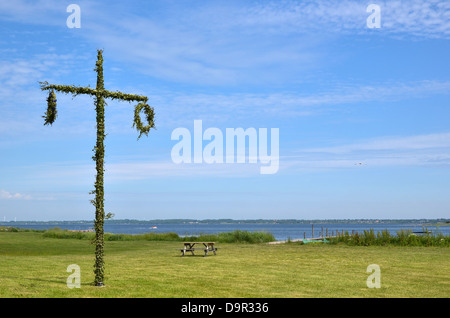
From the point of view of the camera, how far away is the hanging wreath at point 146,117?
1428 cm

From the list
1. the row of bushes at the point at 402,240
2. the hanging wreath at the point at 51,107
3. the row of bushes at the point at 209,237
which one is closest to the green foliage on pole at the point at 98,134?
the hanging wreath at the point at 51,107

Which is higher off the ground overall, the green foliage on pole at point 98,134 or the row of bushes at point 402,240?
the green foliage on pole at point 98,134

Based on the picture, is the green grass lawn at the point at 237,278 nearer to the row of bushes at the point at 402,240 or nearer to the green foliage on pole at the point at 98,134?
the green foliage on pole at the point at 98,134

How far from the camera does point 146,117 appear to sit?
47.7ft

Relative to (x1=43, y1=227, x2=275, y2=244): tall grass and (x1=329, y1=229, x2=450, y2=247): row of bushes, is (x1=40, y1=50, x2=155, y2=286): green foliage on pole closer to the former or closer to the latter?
(x1=329, y1=229, x2=450, y2=247): row of bushes

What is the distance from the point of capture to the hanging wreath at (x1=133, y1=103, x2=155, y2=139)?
46.9 feet

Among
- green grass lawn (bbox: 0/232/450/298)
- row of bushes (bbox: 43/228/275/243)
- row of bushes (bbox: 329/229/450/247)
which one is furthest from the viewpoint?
row of bushes (bbox: 43/228/275/243)

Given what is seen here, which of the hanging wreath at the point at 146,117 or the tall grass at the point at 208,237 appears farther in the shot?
the tall grass at the point at 208,237

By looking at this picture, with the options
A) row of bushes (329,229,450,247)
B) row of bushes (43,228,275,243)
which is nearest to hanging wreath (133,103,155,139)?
row of bushes (329,229,450,247)

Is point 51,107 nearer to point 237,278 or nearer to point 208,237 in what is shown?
point 237,278

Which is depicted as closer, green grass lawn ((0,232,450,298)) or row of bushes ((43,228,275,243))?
green grass lawn ((0,232,450,298))

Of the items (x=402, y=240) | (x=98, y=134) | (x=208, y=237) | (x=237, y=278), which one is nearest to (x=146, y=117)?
(x=98, y=134)
